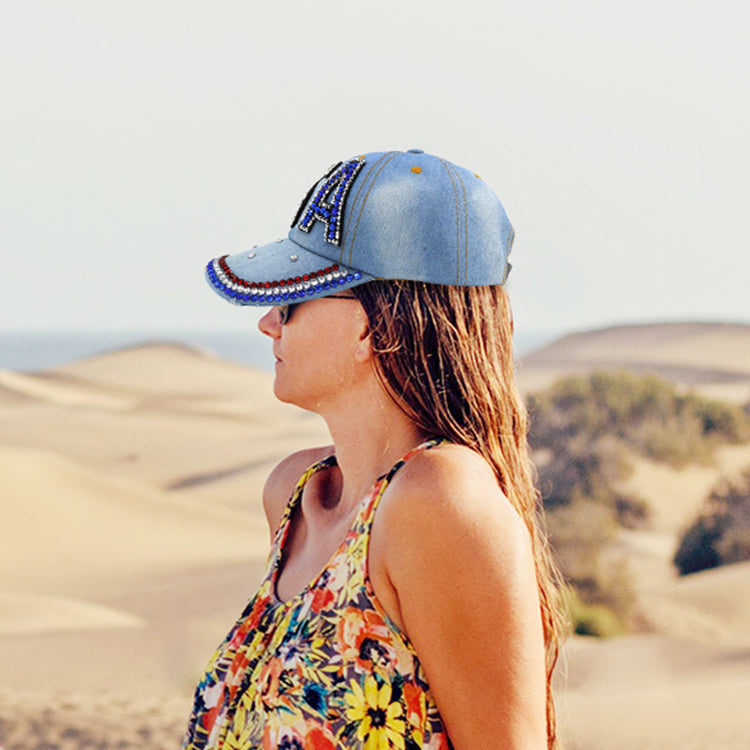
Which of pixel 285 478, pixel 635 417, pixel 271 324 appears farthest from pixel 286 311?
pixel 635 417

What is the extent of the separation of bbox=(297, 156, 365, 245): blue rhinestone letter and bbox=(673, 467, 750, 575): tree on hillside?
1302cm

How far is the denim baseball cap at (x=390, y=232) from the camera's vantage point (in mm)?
2066

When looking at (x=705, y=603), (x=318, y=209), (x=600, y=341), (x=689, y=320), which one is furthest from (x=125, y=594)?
(x=689, y=320)

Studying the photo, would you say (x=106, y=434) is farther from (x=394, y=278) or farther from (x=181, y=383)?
(x=394, y=278)

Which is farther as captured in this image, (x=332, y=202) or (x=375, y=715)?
(x=332, y=202)

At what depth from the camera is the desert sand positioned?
318 inches

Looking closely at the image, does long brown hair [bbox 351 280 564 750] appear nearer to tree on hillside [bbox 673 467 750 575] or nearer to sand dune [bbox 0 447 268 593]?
tree on hillside [bbox 673 467 750 575]

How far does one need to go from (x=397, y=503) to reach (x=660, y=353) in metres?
44.9

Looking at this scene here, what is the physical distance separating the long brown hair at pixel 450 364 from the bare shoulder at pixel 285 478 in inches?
17.6

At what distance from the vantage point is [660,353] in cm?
4575

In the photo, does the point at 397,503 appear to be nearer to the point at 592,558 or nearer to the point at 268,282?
the point at 268,282

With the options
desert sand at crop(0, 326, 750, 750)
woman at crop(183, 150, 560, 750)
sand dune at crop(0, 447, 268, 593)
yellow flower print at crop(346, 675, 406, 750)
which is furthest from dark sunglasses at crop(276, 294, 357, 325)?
sand dune at crop(0, 447, 268, 593)

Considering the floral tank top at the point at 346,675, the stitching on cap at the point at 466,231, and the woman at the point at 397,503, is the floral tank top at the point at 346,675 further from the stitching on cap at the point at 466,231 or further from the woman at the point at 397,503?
the stitching on cap at the point at 466,231

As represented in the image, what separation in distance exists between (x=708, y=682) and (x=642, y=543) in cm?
783
